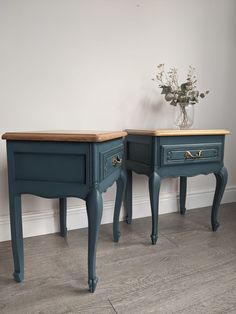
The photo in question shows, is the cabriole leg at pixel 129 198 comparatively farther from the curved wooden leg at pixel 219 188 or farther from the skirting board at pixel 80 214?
the curved wooden leg at pixel 219 188

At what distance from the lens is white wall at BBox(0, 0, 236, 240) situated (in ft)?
5.64

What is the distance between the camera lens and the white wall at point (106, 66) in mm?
1719

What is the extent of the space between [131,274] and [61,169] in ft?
2.11

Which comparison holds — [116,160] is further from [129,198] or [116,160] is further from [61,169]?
[129,198]

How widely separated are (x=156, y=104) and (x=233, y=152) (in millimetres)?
954

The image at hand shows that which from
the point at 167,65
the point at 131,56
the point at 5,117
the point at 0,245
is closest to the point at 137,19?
the point at 131,56

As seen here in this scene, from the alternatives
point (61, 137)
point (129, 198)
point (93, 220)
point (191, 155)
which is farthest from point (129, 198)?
point (61, 137)

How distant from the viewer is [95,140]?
116 cm

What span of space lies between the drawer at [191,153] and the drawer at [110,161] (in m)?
0.30

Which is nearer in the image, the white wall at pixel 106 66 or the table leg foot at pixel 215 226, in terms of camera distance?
the white wall at pixel 106 66

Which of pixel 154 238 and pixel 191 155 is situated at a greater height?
pixel 191 155

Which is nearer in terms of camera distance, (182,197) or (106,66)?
(106,66)

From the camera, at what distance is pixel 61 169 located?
4.06ft

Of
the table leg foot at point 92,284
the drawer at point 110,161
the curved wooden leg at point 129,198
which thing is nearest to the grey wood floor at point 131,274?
the table leg foot at point 92,284
